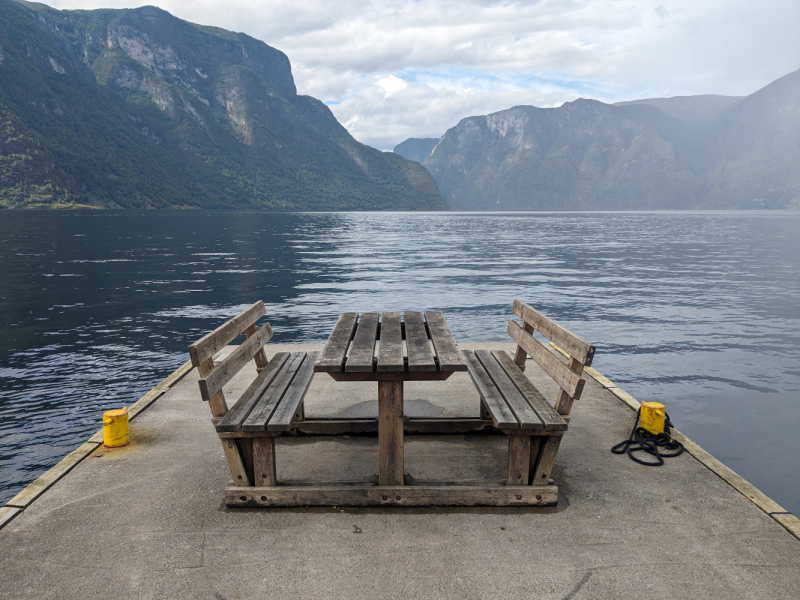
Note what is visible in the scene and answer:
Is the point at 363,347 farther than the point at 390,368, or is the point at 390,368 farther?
the point at 363,347

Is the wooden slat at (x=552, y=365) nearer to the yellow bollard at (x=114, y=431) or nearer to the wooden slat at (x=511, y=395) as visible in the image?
the wooden slat at (x=511, y=395)

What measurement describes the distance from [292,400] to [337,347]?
51 centimetres

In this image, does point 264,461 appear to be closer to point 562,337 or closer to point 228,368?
point 228,368

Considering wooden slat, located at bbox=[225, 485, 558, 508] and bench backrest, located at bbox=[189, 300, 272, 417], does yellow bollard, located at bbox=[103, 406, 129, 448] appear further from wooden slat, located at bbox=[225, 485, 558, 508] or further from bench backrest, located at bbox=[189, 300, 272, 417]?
wooden slat, located at bbox=[225, 485, 558, 508]

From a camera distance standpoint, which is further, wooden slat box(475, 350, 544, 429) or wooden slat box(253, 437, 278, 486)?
wooden slat box(253, 437, 278, 486)

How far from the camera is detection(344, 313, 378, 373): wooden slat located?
12.0 ft

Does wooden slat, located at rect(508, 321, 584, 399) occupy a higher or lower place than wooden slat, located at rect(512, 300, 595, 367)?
lower

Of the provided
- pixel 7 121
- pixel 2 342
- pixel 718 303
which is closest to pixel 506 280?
pixel 718 303

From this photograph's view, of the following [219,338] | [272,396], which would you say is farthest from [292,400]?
[219,338]

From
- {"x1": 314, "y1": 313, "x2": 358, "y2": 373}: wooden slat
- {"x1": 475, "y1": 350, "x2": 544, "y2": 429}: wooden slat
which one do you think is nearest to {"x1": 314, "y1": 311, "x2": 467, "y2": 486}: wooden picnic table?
{"x1": 314, "y1": 313, "x2": 358, "y2": 373}: wooden slat

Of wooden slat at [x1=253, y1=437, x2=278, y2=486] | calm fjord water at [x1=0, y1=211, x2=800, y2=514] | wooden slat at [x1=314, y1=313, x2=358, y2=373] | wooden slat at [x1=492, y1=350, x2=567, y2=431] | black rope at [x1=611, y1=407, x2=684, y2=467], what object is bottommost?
calm fjord water at [x1=0, y1=211, x2=800, y2=514]

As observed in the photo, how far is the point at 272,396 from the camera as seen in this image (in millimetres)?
4285

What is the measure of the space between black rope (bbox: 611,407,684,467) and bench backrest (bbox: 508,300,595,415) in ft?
3.49

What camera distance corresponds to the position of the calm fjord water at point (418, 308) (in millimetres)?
8062
